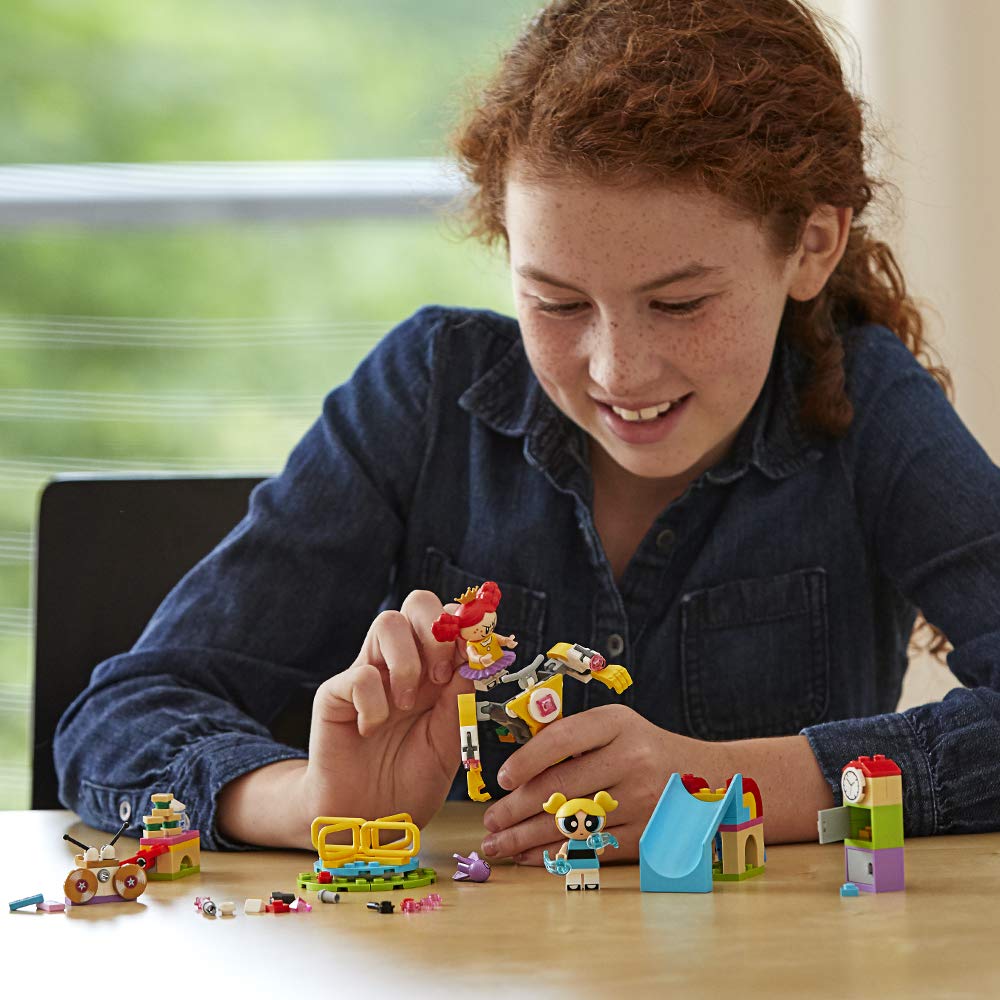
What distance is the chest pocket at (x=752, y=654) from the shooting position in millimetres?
1277

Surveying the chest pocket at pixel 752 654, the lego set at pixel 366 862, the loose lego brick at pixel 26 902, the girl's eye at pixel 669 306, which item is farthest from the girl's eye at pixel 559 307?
the loose lego brick at pixel 26 902

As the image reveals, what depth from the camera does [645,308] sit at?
1.07 metres

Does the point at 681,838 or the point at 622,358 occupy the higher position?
the point at 622,358

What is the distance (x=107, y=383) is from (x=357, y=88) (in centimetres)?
61

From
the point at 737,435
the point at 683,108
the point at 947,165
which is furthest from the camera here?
the point at 947,165

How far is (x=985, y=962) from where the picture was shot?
66 cm

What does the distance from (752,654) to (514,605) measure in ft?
0.73

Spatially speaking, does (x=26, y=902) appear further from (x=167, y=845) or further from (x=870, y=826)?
(x=870, y=826)

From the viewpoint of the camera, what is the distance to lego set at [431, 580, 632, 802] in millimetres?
850

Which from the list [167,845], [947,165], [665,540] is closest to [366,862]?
[167,845]

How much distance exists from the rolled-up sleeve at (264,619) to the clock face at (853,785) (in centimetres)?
A: 42

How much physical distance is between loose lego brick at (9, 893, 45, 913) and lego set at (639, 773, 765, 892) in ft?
1.17

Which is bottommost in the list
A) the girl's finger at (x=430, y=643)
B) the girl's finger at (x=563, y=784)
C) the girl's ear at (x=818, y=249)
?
the girl's finger at (x=563, y=784)

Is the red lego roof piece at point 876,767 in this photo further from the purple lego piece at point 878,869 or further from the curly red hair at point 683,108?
the curly red hair at point 683,108
